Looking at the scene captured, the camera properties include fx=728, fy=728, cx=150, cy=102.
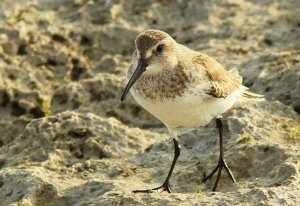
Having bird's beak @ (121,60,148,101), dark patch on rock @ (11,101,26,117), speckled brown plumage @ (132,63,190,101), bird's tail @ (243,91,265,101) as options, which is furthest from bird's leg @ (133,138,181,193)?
dark patch on rock @ (11,101,26,117)

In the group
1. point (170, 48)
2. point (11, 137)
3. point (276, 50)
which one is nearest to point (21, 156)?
point (11, 137)

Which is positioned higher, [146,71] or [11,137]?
[146,71]

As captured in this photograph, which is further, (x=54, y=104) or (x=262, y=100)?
(x=54, y=104)

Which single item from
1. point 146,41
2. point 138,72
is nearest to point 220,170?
point 138,72

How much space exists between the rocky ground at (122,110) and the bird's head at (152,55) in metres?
1.19

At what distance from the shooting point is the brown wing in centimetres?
784

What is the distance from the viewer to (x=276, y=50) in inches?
441

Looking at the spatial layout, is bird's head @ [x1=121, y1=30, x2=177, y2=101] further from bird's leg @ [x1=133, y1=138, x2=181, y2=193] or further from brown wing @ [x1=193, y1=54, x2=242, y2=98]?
bird's leg @ [x1=133, y1=138, x2=181, y2=193]

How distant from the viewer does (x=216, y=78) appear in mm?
8047

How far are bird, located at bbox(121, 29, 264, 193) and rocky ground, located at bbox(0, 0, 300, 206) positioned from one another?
51cm

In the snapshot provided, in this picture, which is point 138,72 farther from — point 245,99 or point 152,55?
point 245,99

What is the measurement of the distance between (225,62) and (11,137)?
3.39 meters

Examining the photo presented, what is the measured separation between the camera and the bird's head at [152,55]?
756cm

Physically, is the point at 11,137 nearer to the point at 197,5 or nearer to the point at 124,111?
the point at 124,111
